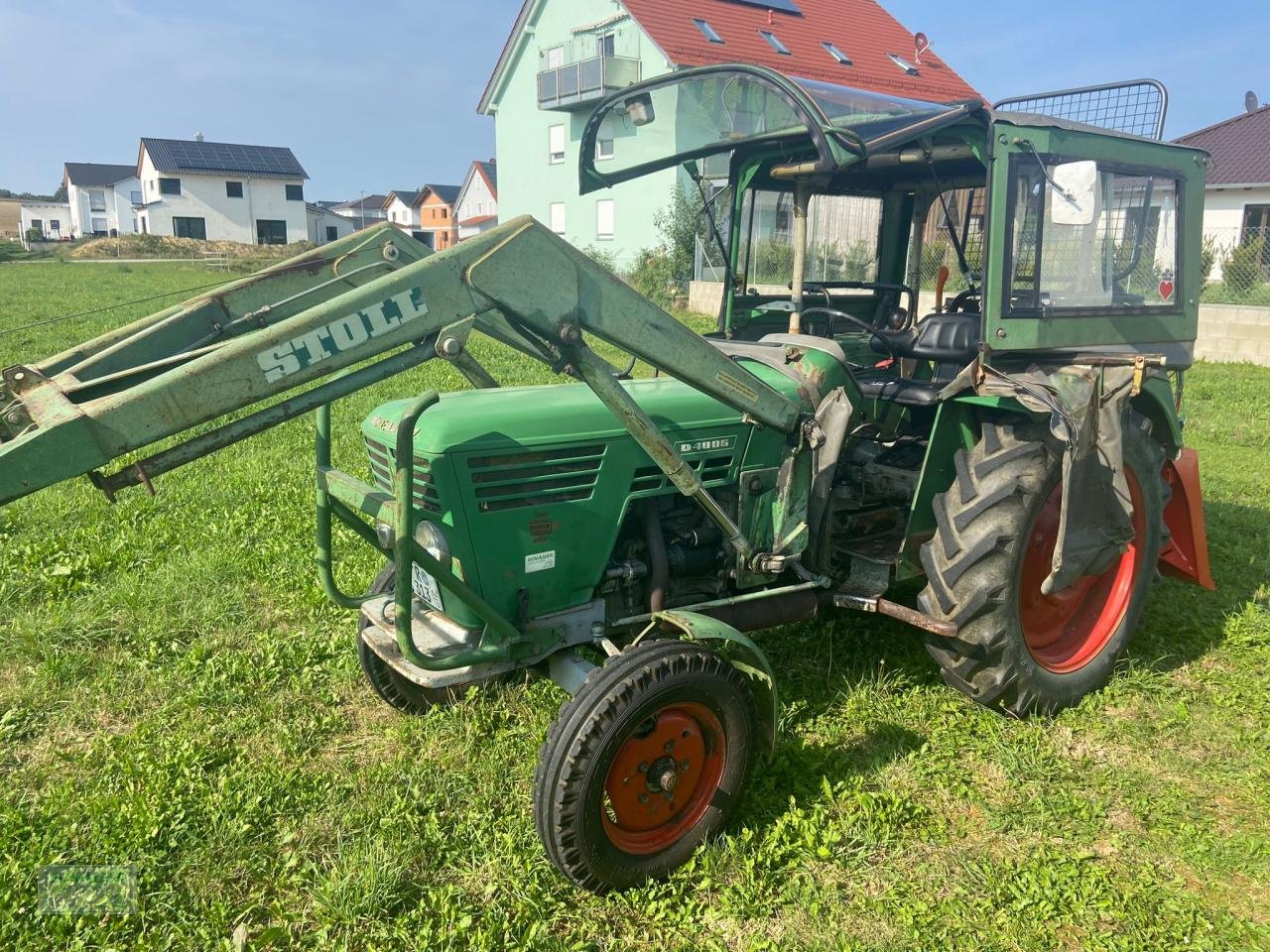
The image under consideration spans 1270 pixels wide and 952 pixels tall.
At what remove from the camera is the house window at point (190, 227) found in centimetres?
5375

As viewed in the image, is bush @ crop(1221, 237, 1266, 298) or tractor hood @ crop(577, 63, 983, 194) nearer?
tractor hood @ crop(577, 63, 983, 194)

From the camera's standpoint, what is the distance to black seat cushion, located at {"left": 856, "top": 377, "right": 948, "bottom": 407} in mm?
3824

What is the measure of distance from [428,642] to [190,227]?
59.4m

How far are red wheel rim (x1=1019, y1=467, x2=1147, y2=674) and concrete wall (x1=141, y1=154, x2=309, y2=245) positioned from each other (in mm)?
58356

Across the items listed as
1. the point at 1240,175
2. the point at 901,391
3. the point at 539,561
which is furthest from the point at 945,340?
the point at 1240,175

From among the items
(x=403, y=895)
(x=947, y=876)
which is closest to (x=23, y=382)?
(x=403, y=895)

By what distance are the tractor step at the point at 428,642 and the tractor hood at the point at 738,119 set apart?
6.56ft

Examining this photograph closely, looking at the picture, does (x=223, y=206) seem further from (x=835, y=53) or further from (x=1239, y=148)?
(x=1239, y=148)

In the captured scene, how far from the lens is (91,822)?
2859mm

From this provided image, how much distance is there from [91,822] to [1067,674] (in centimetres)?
366

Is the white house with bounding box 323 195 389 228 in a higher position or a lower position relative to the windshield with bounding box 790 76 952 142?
higher

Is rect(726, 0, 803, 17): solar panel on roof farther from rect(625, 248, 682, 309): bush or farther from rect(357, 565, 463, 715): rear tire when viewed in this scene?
rect(357, 565, 463, 715): rear tire

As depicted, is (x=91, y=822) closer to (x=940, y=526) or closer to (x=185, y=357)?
(x=185, y=357)

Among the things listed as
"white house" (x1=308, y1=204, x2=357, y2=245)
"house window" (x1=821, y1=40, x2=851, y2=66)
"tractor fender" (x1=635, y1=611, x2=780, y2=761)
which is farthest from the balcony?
"white house" (x1=308, y1=204, x2=357, y2=245)
